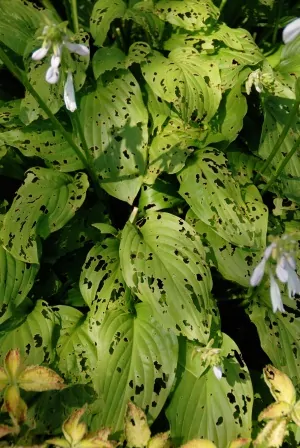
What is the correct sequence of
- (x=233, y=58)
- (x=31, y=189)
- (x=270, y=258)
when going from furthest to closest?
1. (x=233, y=58)
2. (x=31, y=189)
3. (x=270, y=258)

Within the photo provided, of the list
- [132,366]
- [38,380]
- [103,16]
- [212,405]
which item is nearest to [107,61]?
[103,16]

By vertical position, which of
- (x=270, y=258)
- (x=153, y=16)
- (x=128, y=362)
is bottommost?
(x=128, y=362)

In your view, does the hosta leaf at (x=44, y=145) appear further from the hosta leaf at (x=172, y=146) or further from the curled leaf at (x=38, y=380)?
the curled leaf at (x=38, y=380)

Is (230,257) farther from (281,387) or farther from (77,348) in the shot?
(77,348)

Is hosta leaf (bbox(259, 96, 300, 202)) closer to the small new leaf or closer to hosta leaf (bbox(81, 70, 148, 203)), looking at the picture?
hosta leaf (bbox(81, 70, 148, 203))

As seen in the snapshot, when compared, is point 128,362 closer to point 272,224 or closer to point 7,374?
point 7,374

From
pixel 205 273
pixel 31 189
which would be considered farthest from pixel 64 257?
pixel 205 273

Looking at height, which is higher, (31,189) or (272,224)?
(31,189)
